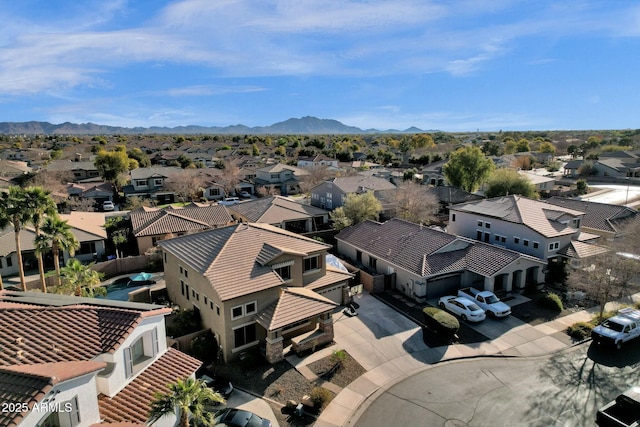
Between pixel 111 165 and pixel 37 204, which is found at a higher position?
pixel 111 165

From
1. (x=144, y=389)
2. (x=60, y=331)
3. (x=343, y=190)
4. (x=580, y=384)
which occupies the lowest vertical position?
(x=580, y=384)

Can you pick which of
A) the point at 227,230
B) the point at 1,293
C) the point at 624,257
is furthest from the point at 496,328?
the point at 1,293

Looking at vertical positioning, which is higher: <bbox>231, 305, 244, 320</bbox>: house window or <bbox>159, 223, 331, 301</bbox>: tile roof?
<bbox>159, 223, 331, 301</bbox>: tile roof

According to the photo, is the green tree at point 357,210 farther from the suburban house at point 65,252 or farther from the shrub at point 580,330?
the suburban house at point 65,252

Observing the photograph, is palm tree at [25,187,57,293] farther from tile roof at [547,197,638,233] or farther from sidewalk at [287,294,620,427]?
tile roof at [547,197,638,233]

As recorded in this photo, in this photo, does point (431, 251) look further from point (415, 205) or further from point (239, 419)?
point (239, 419)

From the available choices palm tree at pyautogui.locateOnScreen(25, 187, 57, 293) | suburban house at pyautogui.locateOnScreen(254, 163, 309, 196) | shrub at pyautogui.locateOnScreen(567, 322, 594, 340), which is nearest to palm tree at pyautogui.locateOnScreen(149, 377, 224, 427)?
palm tree at pyautogui.locateOnScreen(25, 187, 57, 293)

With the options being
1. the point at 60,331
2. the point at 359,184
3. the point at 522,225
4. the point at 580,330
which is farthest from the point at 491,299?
the point at 359,184
